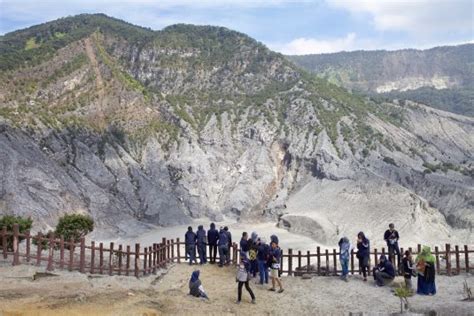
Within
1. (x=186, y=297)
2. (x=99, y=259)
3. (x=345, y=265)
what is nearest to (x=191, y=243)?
(x=99, y=259)

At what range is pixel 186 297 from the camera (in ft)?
53.1

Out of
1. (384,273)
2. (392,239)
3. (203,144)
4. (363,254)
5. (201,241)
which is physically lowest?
(384,273)

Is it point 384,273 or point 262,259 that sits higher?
point 262,259

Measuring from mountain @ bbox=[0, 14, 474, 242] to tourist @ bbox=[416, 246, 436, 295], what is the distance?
30.7 meters

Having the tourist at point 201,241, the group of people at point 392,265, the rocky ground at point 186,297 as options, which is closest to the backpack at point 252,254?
the rocky ground at point 186,297

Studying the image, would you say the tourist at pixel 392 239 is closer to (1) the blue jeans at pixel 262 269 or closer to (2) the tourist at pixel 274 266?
(2) the tourist at pixel 274 266

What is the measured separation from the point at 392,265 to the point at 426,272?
1729 millimetres

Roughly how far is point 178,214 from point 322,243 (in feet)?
56.6

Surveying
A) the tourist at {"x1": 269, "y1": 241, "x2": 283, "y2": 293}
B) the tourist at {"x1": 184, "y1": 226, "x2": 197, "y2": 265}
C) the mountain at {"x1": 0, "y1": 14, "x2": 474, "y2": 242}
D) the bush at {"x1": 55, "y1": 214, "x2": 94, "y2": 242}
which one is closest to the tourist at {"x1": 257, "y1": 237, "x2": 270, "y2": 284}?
the tourist at {"x1": 269, "y1": 241, "x2": 283, "y2": 293}

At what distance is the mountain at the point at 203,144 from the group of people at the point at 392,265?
29102 millimetres

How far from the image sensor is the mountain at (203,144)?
51781 mm

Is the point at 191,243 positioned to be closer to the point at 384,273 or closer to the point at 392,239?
the point at 384,273

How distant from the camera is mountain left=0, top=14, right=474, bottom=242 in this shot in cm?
5178

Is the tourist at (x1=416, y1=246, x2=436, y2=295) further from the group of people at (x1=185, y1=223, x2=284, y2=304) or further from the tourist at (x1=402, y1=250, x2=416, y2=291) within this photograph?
the group of people at (x1=185, y1=223, x2=284, y2=304)
